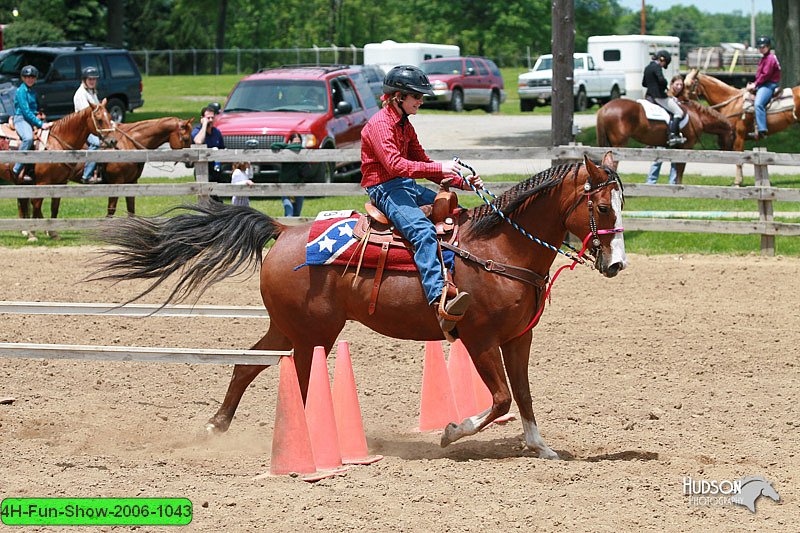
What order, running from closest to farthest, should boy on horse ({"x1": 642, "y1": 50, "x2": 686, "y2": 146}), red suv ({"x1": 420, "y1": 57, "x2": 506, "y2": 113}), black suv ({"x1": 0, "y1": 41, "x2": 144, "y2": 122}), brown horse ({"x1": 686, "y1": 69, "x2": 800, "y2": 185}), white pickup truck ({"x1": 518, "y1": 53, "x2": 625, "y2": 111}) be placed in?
boy on horse ({"x1": 642, "y1": 50, "x2": 686, "y2": 146}) < brown horse ({"x1": 686, "y1": 69, "x2": 800, "y2": 185}) < black suv ({"x1": 0, "y1": 41, "x2": 144, "y2": 122}) < red suv ({"x1": 420, "y1": 57, "x2": 506, "y2": 113}) < white pickup truck ({"x1": 518, "y1": 53, "x2": 625, "y2": 111})

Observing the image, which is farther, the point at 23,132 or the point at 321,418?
the point at 23,132

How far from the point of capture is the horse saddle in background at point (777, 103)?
21219mm

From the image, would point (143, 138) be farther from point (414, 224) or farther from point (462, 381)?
point (414, 224)

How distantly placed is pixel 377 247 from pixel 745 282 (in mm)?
6815

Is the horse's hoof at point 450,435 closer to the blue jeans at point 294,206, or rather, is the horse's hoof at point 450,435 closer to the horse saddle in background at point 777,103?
the blue jeans at point 294,206

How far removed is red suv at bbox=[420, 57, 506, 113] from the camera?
126ft

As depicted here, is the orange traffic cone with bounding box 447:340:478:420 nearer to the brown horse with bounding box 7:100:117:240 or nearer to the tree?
the brown horse with bounding box 7:100:117:240

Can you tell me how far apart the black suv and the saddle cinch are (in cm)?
1986

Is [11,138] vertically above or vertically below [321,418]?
above

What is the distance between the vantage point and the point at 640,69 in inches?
1678

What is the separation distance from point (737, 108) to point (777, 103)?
77cm

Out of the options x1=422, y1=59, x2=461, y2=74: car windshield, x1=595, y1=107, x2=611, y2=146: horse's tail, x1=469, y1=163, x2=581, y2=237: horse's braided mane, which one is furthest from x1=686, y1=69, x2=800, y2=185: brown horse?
x1=422, y1=59, x2=461, y2=74: car windshield

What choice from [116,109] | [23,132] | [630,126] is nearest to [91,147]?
[23,132]

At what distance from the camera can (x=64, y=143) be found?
616 inches
